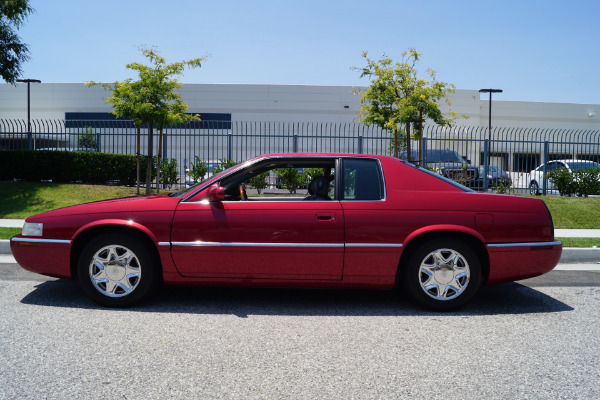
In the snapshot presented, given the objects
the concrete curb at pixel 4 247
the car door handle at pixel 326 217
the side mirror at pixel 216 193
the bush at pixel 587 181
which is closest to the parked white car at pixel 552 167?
the bush at pixel 587 181

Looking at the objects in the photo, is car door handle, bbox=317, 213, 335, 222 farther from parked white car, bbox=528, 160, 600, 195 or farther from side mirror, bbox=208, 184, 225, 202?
parked white car, bbox=528, 160, 600, 195

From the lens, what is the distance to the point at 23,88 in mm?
51781

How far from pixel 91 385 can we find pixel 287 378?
119cm

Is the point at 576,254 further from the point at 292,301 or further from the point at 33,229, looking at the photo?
the point at 33,229

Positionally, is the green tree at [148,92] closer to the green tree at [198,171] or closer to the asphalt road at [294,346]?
the green tree at [198,171]

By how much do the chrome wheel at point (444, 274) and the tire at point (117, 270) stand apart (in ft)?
8.37

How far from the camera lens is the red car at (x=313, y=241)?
15.9 feet

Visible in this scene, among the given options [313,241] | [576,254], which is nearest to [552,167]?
[576,254]

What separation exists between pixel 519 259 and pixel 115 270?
3.83 meters

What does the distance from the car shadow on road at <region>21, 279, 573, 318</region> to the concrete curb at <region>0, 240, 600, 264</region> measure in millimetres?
2388

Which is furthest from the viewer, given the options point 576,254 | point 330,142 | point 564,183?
point 330,142

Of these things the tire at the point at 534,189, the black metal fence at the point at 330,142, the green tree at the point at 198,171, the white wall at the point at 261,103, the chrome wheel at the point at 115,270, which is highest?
the white wall at the point at 261,103

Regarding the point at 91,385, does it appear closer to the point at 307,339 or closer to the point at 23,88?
the point at 307,339

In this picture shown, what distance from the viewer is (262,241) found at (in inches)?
Result: 190
